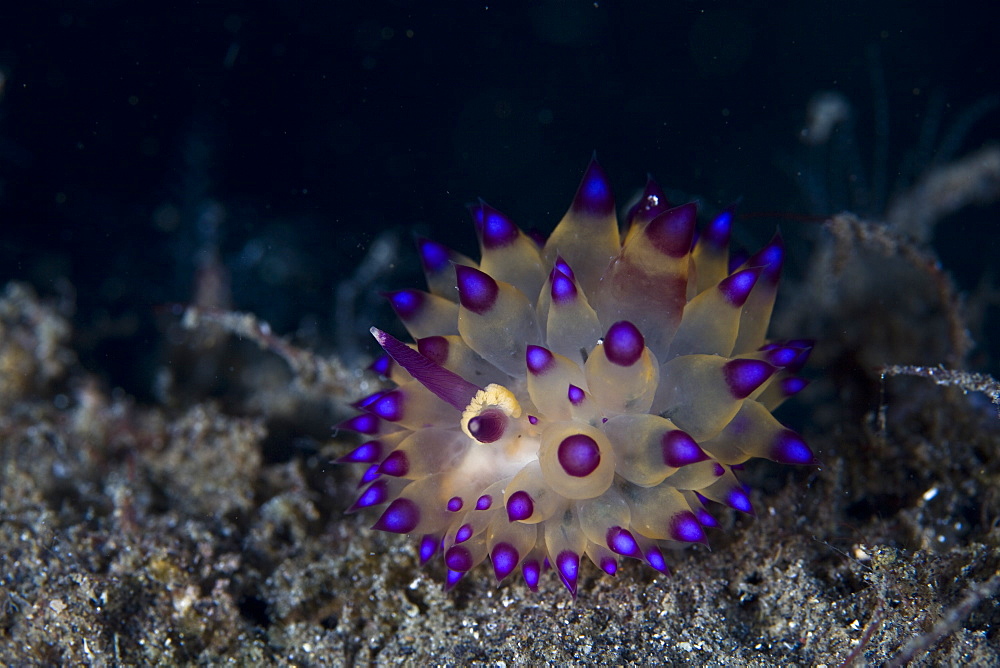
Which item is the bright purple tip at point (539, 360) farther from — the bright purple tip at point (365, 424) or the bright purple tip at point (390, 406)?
the bright purple tip at point (365, 424)

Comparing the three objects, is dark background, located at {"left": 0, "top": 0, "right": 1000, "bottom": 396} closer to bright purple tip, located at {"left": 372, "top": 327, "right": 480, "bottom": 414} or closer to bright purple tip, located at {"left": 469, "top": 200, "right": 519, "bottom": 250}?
bright purple tip, located at {"left": 469, "top": 200, "right": 519, "bottom": 250}

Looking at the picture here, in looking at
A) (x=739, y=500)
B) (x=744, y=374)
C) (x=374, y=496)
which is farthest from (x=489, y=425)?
(x=739, y=500)

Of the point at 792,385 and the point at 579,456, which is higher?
the point at 792,385

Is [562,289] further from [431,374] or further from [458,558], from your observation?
[458,558]

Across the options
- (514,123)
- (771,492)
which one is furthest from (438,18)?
(771,492)

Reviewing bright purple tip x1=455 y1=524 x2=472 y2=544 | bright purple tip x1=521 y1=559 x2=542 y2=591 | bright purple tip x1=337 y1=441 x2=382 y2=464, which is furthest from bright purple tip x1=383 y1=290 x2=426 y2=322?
bright purple tip x1=521 y1=559 x2=542 y2=591
